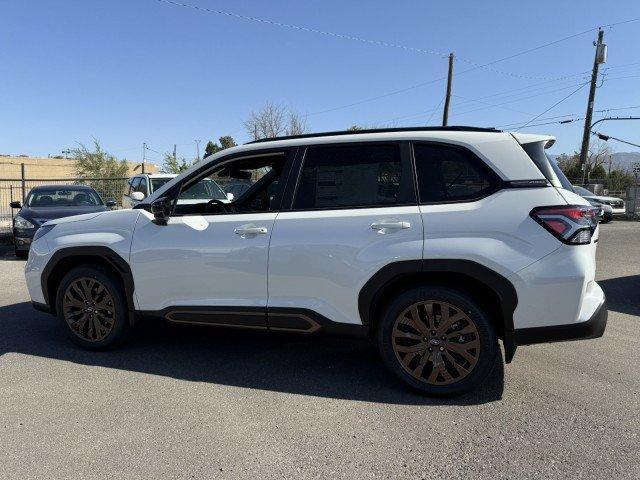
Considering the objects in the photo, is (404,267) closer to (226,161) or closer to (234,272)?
(234,272)

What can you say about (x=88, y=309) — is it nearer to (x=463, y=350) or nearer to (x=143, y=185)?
(x=463, y=350)

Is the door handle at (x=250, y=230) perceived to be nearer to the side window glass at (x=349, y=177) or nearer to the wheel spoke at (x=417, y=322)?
the side window glass at (x=349, y=177)

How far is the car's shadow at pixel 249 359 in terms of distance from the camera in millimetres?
3717

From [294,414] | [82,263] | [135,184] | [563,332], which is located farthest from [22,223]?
[563,332]

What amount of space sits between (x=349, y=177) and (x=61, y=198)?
30.4 ft

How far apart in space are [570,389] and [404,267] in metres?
1.60

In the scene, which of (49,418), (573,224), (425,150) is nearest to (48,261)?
(49,418)

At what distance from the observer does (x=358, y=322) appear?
3643 millimetres

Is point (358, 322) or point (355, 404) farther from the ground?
point (358, 322)

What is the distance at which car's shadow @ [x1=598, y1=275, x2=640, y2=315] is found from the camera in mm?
6250

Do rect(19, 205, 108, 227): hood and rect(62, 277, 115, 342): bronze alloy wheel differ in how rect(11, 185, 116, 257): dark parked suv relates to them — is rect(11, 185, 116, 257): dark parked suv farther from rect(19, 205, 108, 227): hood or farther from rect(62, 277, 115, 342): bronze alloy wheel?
rect(62, 277, 115, 342): bronze alloy wheel

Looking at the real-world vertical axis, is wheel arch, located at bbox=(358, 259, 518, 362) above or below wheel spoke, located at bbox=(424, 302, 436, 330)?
above

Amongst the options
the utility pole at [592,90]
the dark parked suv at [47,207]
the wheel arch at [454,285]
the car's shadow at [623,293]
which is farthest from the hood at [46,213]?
the utility pole at [592,90]

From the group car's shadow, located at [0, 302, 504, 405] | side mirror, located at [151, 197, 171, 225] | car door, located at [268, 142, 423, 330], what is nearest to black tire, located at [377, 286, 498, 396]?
car's shadow, located at [0, 302, 504, 405]
